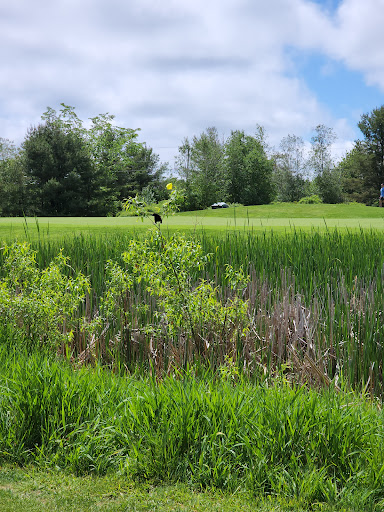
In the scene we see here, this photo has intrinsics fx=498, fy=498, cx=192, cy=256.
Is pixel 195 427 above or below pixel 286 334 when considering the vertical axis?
below

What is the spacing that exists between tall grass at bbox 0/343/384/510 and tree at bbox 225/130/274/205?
44022 mm

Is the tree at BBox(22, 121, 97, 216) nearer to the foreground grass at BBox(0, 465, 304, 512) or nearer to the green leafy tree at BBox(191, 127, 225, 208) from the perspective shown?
the green leafy tree at BBox(191, 127, 225, 208)

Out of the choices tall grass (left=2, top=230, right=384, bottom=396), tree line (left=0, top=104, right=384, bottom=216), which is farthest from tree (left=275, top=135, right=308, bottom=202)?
tall grass (left=2, top=230, right=384, bottom=396)

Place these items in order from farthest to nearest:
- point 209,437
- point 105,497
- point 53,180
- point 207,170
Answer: point 207,170, point 53,180, point 209,437, point 105,497

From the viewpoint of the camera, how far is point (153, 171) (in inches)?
2168

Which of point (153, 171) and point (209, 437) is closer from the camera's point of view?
point (209, 437)

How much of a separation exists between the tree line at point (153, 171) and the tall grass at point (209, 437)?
3195 cm

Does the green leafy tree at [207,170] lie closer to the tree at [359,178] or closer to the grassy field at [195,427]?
the tree at [359,178]

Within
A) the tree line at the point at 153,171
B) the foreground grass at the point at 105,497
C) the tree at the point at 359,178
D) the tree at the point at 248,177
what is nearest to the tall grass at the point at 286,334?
the foreground grass at the point at 105,497

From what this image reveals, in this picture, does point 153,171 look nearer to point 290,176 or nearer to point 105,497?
point 290,176

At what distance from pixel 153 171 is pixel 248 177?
496 inches

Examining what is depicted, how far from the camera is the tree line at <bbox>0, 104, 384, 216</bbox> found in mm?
36844

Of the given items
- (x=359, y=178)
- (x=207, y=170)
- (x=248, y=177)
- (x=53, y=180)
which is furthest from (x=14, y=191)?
(x=359, y=178)

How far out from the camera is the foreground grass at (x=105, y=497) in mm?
2377
